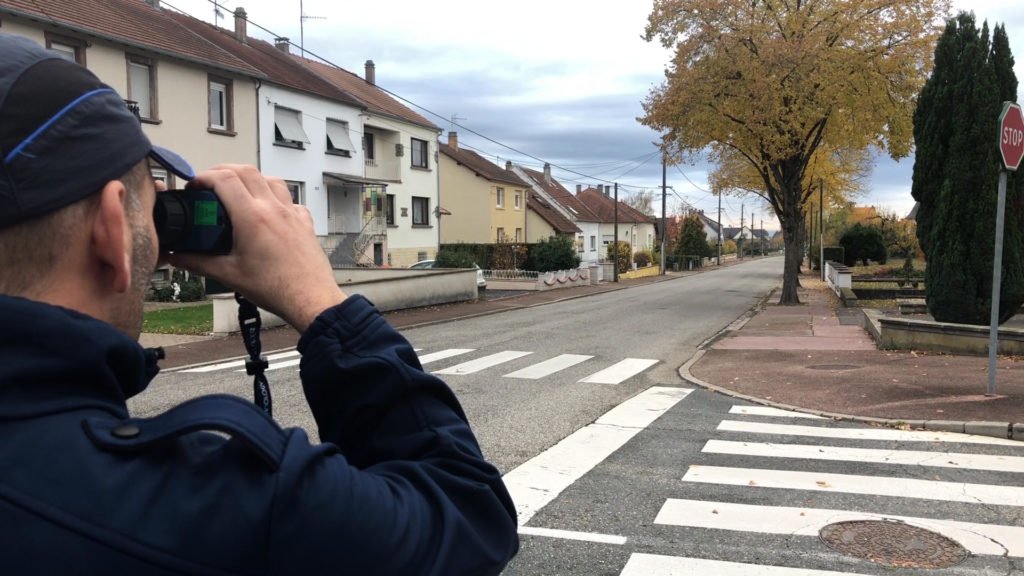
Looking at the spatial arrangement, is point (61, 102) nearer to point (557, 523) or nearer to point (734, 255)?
point (557, 523)

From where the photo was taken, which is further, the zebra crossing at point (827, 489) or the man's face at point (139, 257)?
the zebra crossing at point (827, 489)

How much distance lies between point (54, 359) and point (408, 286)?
2100cm

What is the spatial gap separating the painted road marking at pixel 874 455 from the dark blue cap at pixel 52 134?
6594mm

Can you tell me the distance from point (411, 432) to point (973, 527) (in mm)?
5194

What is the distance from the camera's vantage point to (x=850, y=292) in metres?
24.1

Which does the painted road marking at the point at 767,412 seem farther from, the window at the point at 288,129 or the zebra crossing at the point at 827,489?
the window at the point at 288,129

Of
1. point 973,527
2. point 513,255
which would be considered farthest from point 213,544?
point 513,255

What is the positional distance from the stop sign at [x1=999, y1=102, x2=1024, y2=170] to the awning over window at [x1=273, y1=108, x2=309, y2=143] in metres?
24.3

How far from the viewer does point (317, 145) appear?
3016 cm

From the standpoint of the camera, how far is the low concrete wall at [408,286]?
65.9 feet

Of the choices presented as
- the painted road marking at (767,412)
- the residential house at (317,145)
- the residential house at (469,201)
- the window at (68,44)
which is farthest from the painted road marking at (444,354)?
the residential house at (469,201)

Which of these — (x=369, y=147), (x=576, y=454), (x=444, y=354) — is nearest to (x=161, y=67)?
(x=369, y=147)

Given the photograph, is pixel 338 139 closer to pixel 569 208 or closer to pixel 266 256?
pixel 266 256

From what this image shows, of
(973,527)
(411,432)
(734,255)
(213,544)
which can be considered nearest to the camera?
(213,544)
